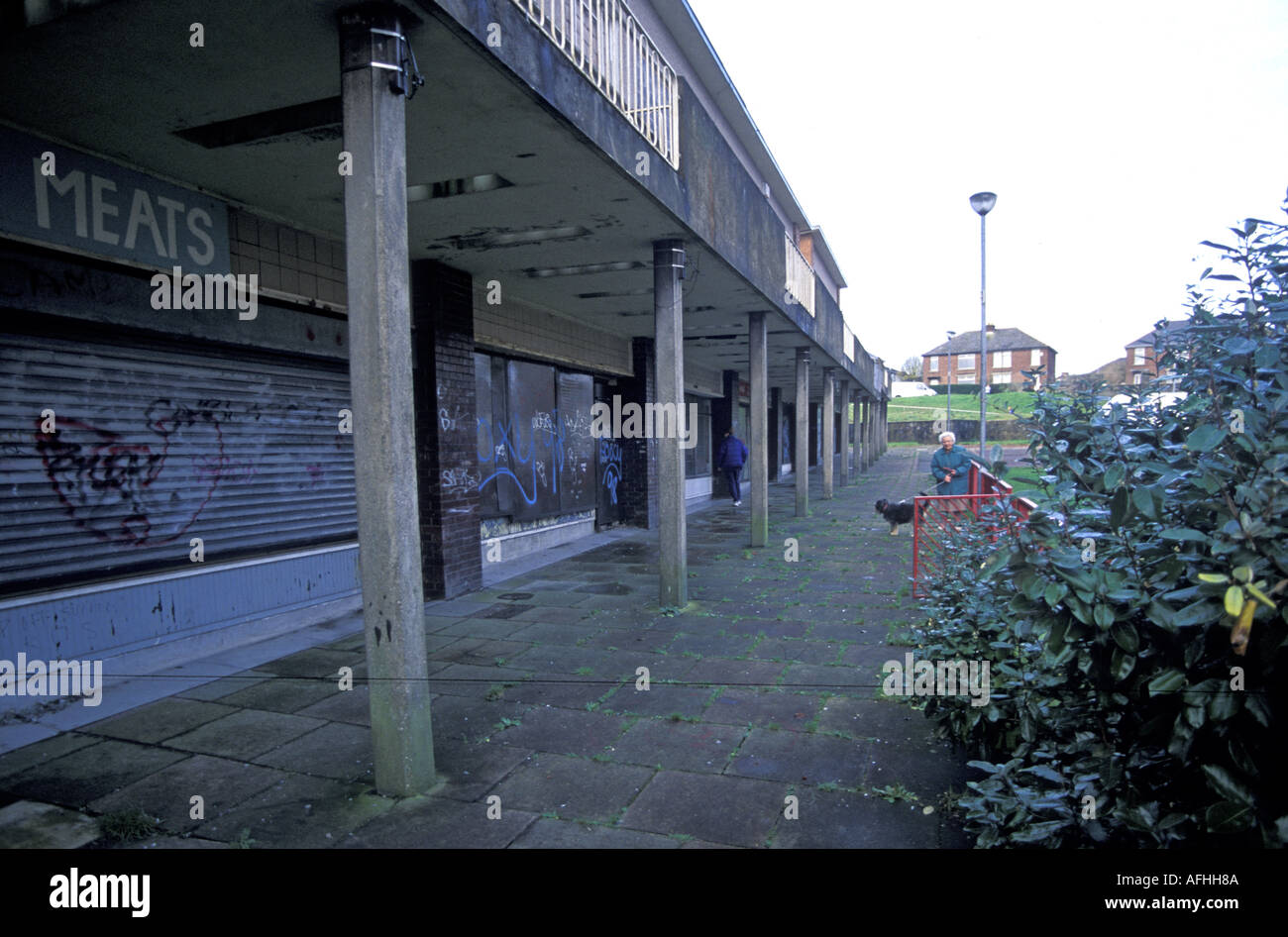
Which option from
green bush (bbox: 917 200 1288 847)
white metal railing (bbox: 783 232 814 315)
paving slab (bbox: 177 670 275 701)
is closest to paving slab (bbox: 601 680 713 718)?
green bush (bbox: 917 200 1288 847)

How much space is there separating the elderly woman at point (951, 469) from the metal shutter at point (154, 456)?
24.3 feet

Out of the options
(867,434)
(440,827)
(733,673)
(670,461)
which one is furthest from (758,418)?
(867,434)

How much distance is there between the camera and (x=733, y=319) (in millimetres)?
11375

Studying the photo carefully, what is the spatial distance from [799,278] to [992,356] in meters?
86.1

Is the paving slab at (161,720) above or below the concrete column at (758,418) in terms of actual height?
below

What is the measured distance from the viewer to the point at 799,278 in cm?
1248

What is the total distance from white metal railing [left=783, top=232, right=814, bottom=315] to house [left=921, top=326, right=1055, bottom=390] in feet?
239

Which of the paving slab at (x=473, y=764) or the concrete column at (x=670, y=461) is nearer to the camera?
the paving slab at (x=473, y=764)

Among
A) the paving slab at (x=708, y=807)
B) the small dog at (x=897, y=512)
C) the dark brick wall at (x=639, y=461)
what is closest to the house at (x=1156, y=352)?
the paving slab at (x=708, y=807)

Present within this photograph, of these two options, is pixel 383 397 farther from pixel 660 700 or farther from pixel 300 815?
pixel 660 700

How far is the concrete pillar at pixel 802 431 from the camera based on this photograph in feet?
48.7

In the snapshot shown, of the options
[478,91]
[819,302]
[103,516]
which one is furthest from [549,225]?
[819,302]

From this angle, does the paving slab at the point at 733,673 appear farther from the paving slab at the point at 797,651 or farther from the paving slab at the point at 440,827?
the paving slab at the point at 440,827

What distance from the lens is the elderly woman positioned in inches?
374
